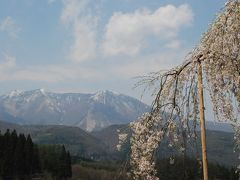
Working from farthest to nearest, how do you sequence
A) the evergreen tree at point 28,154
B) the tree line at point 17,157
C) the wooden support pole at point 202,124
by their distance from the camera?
the evergreen tree at point 28,154, the tree line at point 17,157, the wooden support pole at point 202,124

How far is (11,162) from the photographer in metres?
101

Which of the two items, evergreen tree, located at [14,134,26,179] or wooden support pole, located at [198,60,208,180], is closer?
wooden support pole, located at [198,60,208,180]

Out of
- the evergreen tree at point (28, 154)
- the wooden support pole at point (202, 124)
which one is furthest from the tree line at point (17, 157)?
the wooden support pole at point (202, 124)

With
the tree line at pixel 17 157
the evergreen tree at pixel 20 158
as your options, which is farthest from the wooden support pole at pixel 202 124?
the evergreen tree at pixel 20 158

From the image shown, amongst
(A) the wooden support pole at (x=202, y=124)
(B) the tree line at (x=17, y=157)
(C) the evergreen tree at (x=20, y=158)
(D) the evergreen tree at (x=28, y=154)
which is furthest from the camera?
(D) the evergreen tree at (x=28, y=154)

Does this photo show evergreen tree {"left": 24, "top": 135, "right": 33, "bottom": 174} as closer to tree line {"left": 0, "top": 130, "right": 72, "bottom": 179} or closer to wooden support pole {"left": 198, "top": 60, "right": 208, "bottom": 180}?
tree line {"left": 0, "top": 130, "right": 72, "bottom": 179}

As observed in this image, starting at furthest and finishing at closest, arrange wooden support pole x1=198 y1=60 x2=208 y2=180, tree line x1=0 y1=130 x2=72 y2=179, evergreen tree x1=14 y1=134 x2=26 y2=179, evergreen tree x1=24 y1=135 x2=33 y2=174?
evergreen tree x1=24 y1=135 x2=33 y2=174 < evergreen tree x1=14 y1=134 x2=26 y2=179 < tree line x1=0 y1=130 x2=72 y2=179 < wooden support pole x1=198 y1=60 x2=208 y2=180

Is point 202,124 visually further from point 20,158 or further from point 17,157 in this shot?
point 20,158

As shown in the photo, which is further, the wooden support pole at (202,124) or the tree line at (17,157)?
the tree line at (17,157)

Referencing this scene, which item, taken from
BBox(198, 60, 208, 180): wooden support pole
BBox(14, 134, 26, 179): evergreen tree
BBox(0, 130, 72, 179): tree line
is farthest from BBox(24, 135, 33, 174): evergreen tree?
BBox(198, 60, 208, 180): wooden support pole

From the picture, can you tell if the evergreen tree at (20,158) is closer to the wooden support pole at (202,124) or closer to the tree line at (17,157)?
the tree line at (17,157)

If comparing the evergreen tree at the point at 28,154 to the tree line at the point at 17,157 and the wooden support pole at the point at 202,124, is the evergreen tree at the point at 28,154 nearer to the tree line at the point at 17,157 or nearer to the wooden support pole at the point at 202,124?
the tree line at the point at 17,157

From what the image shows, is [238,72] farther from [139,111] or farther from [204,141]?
[139,111]

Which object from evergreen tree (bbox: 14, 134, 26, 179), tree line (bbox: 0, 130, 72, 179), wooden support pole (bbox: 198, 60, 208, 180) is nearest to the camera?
wooden support pole (bbox: 198, 60, 208, 180)
